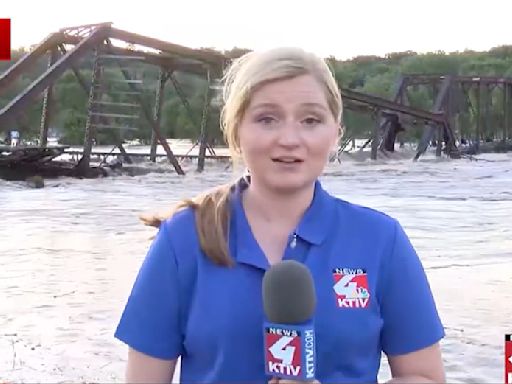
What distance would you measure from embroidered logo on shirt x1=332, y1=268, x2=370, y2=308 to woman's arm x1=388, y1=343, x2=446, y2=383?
0.63 feet

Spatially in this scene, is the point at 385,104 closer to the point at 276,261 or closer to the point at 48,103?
the point at 48,103

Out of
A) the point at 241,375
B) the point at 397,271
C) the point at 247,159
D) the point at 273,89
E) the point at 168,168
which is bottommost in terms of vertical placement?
the point at 168,168

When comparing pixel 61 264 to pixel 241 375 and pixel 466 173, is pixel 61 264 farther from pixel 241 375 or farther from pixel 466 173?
pixel 466 173

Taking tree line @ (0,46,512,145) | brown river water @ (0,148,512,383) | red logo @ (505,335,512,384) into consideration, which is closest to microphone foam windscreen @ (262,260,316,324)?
red logo @ (505,335,512,384)

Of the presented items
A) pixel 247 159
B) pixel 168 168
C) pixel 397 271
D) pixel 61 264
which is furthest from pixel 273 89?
pixel 168 168

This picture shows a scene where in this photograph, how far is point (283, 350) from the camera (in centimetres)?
169

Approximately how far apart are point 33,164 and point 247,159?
17861 millimetres

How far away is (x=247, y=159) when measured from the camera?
82.4 inches

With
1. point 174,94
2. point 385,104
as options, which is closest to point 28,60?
point 385,104

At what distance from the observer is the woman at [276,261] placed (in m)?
2.01

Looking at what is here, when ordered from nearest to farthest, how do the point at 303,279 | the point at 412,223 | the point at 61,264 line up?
the point at 303,279 → the point at 61,264 → the point at 412,223

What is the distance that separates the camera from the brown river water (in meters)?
5.30

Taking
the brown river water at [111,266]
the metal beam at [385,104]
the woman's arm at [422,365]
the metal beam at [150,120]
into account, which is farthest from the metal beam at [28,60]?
the woman's arm at [422,365]

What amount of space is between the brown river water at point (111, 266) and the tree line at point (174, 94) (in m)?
2.66
